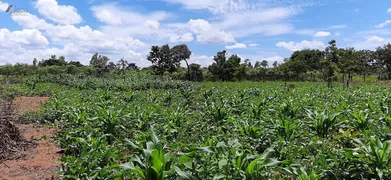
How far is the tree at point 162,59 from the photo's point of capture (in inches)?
1799

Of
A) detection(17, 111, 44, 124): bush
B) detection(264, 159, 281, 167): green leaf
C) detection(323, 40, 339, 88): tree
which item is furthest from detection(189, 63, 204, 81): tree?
detection(264, 159, 281, 167): green leaf

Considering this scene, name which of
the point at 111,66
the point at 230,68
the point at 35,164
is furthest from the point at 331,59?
the point at 111,66

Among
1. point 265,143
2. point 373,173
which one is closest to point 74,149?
point 265,143

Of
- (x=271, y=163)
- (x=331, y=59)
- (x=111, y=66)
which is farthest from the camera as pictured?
(x=111, y=66)

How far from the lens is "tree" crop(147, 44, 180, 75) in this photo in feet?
150

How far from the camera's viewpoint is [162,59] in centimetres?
4662

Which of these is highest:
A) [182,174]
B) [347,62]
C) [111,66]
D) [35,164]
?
[111,66]

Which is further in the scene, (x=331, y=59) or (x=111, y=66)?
(x=111, y=66)

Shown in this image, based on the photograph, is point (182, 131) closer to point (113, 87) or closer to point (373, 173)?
point (373, 173)

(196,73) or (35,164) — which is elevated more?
(196,73)

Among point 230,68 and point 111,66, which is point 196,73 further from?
point 111,66

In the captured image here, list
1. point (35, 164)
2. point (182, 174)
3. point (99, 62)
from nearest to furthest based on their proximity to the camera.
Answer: point (182, 174)
point (35, 164)
point (99, 62)

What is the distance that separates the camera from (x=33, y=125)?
30.3 feet

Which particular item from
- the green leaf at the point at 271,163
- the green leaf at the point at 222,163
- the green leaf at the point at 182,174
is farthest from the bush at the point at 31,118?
the green leaf at the point at 271,163
